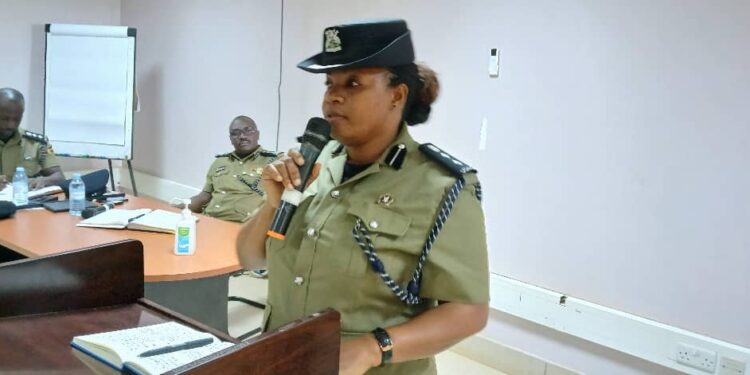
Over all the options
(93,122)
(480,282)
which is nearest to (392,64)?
(480,282)

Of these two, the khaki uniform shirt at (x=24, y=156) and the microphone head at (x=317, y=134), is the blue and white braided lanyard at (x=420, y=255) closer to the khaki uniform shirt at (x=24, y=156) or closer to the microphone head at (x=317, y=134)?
the microphone head at (x=317, y=134)

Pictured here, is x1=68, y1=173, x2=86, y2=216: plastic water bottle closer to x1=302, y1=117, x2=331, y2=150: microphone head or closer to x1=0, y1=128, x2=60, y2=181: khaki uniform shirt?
x1=0, y1=128, x2=60, y2=181: khaki uniform shirt

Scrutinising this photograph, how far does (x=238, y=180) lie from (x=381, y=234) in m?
2.87

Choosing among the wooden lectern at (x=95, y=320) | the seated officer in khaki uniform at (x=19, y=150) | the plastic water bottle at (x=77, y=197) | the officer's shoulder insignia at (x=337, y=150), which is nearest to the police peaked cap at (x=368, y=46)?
the officer's shoulder insignia at (x=337, y=150)

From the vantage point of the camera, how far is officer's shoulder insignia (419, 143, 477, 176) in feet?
3.86

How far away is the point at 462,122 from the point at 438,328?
7.09 ft

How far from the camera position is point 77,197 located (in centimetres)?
300

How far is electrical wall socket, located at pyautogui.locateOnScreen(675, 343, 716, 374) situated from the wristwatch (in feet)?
6.03

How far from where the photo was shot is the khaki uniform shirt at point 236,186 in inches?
152

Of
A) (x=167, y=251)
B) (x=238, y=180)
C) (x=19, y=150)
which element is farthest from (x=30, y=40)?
(x=167, y=251)

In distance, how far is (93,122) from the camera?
485 centimetres

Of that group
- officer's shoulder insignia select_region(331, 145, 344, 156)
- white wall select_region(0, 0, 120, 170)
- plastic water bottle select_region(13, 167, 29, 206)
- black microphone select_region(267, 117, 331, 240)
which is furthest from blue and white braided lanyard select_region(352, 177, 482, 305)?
white wall select_region(0, 0, 120, 170)

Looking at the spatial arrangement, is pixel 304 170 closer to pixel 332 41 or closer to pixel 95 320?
pixel 332 41

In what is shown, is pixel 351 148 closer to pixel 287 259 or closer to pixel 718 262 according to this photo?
pixel 287 259
